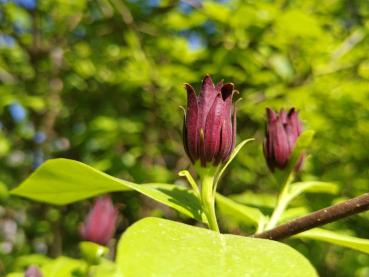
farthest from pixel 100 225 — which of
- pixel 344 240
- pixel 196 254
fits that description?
pixel 196 254

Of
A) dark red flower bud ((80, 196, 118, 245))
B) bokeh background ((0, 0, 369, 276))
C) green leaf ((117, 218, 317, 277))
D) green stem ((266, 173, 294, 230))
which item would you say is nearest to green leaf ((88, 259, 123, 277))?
dark red flower bud ((80, 196, 118, 245))

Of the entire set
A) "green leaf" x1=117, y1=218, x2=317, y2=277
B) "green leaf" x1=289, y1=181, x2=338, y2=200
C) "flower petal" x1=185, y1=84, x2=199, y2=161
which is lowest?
"green leaf" x1=289, y1=181, x2=338, y2=200

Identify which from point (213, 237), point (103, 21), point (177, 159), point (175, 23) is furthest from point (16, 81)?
point (213, 237)

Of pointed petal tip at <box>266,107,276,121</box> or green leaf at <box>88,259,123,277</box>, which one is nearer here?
pointed petal tip at <box>266,107,276,121</box>

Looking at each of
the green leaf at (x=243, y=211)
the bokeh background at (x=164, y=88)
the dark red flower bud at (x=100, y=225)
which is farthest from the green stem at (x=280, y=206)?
the bokeh background at (x=164, y=88)

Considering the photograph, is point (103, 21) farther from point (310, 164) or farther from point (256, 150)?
point (310, 164)

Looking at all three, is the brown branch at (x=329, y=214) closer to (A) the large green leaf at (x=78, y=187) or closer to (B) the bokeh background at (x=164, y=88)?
(A) the large green leaf at (x=78, y=187)

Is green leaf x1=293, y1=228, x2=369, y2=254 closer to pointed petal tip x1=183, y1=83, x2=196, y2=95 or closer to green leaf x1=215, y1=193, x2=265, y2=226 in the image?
green leaf x1=215, y1=193, x2=265, y2=226
